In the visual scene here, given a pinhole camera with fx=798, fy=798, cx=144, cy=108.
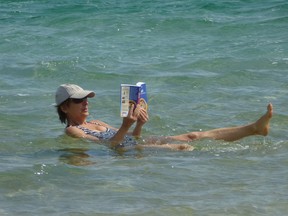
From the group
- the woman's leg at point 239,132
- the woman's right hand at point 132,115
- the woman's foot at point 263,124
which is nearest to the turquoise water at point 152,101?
the woman's leg at point 239,132

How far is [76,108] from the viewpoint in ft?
25.3

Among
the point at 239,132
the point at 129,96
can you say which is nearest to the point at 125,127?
the point at 129,96

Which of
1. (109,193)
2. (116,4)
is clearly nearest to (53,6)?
(116,4)

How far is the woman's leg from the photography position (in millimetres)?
7316

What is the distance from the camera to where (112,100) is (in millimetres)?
10164

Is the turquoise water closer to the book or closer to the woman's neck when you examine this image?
the woman's neck

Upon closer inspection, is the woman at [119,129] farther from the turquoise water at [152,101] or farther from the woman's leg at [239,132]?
the turquoise water at [152,101]

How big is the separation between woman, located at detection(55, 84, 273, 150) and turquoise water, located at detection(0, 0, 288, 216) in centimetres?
13

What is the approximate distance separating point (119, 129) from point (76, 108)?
52 cm

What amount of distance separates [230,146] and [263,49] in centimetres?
614

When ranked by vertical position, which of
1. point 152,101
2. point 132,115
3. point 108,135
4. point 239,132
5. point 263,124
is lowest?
point 152,101

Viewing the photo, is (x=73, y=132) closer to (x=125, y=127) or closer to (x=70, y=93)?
(x=70, y=93)

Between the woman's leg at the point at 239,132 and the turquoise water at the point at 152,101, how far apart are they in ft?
0.38

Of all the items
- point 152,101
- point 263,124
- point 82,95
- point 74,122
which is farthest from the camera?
point 152,101
